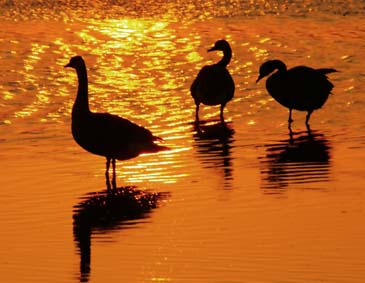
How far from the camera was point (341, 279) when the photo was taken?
1243 centimetres

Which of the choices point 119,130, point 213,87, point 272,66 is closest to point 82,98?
point 119,130

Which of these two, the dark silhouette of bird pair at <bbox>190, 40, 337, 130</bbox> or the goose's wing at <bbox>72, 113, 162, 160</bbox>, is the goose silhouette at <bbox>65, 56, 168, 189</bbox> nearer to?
the goose's wing at <bbox>72, 113, 162, 160</bbox>

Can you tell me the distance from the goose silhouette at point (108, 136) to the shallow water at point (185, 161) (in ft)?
1.16

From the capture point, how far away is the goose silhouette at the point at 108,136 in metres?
18.4

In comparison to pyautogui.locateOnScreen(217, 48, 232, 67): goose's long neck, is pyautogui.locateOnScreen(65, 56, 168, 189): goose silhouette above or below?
below

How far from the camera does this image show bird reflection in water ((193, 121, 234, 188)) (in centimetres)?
1883

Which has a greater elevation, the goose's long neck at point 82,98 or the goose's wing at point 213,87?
the goose's long neck at point 82,98

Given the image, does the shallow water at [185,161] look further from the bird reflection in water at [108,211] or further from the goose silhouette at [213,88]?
the goose silhouette at [213,88]

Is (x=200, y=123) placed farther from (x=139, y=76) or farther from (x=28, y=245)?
(x=28, y=245)

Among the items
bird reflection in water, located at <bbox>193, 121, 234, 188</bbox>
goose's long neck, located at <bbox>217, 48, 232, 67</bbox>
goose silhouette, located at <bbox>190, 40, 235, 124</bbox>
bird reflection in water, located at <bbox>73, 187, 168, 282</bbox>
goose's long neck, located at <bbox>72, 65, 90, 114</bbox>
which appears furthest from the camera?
goose's long neck, located at <bbox>217, 48, 232, 67</bbox>

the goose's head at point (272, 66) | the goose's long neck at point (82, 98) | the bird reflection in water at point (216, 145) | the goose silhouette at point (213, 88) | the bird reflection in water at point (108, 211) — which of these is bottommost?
the bird reflection in water at point (108, 211)

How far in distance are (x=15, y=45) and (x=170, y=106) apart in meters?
8.51

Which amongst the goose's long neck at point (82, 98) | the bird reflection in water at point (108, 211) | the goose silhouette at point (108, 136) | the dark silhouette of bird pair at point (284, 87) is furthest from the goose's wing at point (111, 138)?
the dark silhouette of bird pair at point (284, 87)

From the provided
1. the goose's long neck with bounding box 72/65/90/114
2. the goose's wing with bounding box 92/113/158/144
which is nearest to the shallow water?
the goose's wing with bounding box 92/113/158/144
